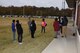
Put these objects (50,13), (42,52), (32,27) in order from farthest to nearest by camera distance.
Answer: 1. (50,13)
2. (32,27)
3. (42,52)

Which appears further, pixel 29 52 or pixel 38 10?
pixel 38 10

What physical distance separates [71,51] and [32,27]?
28.2 feet

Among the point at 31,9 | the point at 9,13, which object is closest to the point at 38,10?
the point at 31,9

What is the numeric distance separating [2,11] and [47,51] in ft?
563

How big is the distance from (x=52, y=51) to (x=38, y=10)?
178463mm

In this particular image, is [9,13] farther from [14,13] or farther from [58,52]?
[58,52]

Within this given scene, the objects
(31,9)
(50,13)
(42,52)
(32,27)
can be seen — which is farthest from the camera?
(31,9)

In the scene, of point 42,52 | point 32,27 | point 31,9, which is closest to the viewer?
point 42,52

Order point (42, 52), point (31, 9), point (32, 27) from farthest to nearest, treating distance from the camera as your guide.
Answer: point (31, 9) < point (32, 27) < point (42, 52)

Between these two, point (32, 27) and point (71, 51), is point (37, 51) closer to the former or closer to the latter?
point (71, 51)

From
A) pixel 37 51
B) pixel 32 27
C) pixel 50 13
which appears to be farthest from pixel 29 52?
pixel 50 13

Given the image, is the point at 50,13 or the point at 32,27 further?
the point at 50,13

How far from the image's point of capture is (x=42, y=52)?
53.9 ft

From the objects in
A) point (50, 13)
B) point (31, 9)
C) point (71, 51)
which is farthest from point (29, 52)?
point (31, 9)
